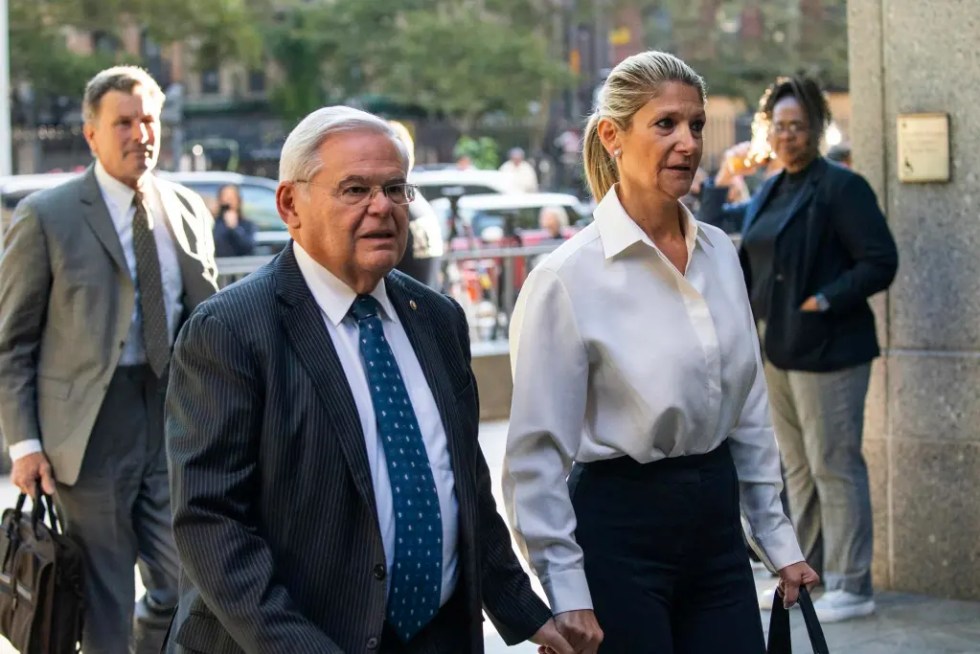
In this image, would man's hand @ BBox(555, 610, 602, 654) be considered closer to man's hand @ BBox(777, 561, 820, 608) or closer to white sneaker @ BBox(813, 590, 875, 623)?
man's hand @ BBox(777, 561, 820, 608)

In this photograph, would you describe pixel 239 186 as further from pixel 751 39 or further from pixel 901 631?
pixel 751 39

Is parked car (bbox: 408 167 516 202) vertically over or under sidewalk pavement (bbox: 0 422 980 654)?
over

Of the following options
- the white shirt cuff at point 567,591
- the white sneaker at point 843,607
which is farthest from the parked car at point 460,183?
the white shirt cuff at point 567,591

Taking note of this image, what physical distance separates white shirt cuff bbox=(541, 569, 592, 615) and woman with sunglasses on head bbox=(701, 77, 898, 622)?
9.96 feet

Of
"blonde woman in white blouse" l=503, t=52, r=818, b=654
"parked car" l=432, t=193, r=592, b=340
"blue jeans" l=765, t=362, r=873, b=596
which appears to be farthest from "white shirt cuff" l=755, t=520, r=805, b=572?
"parked car" l=432, t=193, r=592, b=340

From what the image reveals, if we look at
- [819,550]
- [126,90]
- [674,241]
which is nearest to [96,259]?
[126,90]

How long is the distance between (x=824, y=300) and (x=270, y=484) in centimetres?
371

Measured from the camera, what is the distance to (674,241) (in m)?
3.83

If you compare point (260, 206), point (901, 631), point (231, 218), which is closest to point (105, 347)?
point (901, 631)

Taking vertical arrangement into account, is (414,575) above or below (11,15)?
below

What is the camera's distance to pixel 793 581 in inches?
148

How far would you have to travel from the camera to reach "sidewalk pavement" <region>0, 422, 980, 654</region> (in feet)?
20.4

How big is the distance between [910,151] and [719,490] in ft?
11.5

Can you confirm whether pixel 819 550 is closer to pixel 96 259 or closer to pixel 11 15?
pixel 96 259
